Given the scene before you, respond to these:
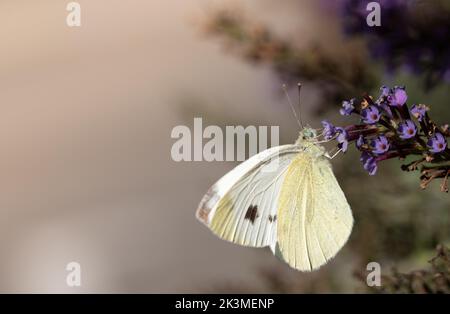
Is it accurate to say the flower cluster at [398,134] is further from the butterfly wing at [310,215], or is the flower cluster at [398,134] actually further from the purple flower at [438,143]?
the butterfly wing at [310,215]

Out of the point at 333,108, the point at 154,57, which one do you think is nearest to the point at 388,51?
the point at 333,108

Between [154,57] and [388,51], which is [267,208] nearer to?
[388,51]

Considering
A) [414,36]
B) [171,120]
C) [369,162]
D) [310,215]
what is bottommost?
[310,215]

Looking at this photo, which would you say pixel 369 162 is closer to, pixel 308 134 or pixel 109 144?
pixel 308 134

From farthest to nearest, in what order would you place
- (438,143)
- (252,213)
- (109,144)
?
(109,144), (252,213), (438,143)

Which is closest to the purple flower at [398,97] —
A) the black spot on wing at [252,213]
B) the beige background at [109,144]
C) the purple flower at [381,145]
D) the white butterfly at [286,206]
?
the purple flower at [381,145]

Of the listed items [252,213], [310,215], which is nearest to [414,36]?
[310,215]
